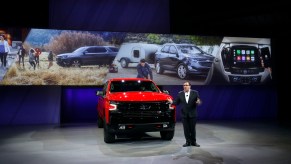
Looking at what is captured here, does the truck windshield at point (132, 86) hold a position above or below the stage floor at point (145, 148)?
above

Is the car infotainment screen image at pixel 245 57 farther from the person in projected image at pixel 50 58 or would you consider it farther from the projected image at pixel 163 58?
the person in projected image at pixel 50 58

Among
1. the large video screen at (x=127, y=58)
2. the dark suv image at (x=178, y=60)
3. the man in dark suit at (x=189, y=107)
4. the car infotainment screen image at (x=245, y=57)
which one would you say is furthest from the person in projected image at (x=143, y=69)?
the man in dark suit at (x=189, y=107)

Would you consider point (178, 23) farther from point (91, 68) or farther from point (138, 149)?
point (138, 149)

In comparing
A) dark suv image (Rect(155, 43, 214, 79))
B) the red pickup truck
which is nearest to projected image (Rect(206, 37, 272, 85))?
dark suv image (Rect(155, 43, 214, 79))

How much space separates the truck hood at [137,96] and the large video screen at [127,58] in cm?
397

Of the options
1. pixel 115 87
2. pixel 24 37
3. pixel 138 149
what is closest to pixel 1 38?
pixel 24 37

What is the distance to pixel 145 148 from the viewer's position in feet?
23.4

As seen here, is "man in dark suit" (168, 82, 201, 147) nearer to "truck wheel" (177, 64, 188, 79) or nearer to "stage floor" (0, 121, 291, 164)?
"stage floor" (0, 121, 291, 164)

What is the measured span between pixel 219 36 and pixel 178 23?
2.04 metres

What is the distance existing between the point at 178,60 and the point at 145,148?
19.1 feet

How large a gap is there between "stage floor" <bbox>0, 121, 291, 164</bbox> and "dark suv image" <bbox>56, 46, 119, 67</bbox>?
277 cm

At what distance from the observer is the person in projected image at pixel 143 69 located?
39.8ft

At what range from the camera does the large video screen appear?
1117 cm

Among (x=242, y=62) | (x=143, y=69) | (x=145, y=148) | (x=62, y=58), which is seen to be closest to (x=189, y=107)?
(x=145, y=148)
